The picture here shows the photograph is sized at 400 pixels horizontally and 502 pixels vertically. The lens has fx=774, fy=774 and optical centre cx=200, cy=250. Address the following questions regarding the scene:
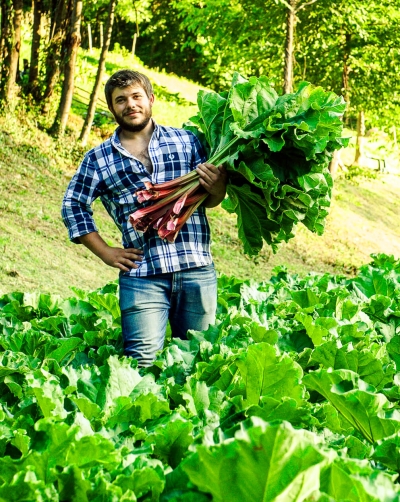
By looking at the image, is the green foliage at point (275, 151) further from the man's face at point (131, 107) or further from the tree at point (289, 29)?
the tree at point (289, 29)

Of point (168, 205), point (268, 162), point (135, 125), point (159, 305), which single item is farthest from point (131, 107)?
point (159, 305)

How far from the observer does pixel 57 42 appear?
1470 centimetres

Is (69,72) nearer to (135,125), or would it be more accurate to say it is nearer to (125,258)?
(135,125)

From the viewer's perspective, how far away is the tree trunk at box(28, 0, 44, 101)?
591 inches

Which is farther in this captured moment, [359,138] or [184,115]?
[359,138]

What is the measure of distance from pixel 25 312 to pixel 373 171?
22854 millimetres

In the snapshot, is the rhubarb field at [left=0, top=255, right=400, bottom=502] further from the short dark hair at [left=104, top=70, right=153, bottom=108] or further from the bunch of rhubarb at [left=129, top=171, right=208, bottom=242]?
the short dark hair at [left=104, top=70, right=153, bottom=108]

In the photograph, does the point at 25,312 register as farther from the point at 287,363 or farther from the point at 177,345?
the point at 287,363

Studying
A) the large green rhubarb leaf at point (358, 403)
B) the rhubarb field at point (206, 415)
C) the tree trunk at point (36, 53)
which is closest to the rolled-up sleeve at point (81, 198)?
the rhubarb field at point (206, 415)

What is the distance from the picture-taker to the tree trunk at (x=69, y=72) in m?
14.1

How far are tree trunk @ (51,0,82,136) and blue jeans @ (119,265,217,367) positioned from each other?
10705 mm

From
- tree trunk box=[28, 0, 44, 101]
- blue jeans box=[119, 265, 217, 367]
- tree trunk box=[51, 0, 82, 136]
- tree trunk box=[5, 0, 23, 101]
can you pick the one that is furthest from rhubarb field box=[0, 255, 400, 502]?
tree trunk box=[28, 0, 44, 101]

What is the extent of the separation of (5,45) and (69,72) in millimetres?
1239

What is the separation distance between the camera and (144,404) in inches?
107
